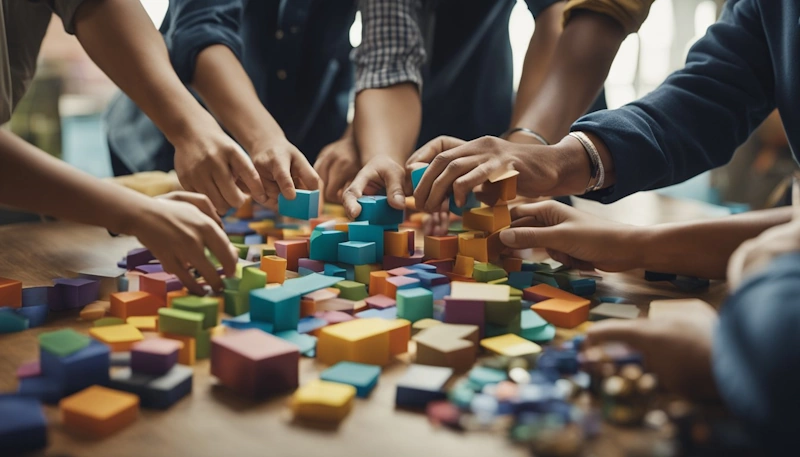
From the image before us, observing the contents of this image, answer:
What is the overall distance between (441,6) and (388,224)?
40.0 inches

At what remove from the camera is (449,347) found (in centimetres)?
82

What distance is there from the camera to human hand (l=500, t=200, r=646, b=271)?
1152mm

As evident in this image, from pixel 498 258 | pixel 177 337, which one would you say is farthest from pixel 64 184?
pixel 498 258

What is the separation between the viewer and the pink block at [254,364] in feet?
2.43

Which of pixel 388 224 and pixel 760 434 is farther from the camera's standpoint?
pixel 388 224

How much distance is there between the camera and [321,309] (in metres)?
1.00

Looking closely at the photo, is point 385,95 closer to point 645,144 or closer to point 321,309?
point 645,144

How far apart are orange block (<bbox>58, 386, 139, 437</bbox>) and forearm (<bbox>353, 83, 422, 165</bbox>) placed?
1.04 meters

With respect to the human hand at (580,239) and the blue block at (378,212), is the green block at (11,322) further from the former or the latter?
the human hand at (580,239)

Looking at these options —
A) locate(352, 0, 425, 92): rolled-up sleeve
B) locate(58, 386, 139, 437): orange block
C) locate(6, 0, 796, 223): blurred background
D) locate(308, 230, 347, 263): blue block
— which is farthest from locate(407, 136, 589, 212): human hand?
locate(6, 0, 796, 223): blurred background

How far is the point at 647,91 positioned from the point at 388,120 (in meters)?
3.71

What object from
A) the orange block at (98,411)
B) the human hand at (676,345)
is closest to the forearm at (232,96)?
the orange block at (98,411)

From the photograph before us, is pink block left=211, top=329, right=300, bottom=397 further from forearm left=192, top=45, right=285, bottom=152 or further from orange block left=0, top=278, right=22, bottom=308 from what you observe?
forearm left=192, top=45, right=285, bottom=152

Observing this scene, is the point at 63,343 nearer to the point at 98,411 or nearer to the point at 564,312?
the point at 98,411
